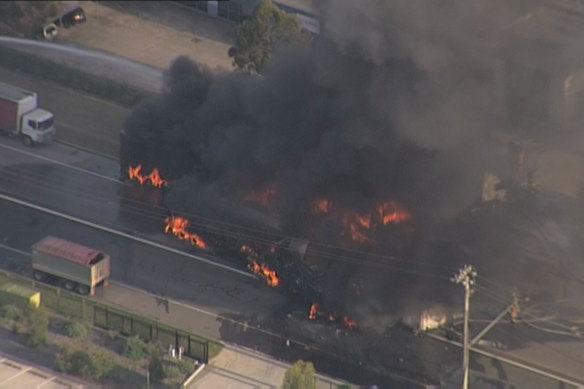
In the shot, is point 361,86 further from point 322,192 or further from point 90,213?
point 90,213

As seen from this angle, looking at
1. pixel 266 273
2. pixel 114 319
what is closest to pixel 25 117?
pixel 266 273

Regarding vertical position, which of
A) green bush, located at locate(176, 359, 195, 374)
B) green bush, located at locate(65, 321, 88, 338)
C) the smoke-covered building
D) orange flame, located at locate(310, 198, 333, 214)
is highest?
the smoke-covered building

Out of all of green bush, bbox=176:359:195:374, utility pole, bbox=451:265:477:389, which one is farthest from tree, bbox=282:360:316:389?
utility pole, bbox=451:265:477:389

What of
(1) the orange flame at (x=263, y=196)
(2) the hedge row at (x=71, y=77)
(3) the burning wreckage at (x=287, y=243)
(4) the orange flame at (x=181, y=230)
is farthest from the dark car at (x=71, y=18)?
(1) the orange flame at (x=263, y=196)

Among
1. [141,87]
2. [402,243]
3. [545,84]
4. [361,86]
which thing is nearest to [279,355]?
[402,243]

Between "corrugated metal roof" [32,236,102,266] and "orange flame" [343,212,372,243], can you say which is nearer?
"orange flame" [343,212,372,243]

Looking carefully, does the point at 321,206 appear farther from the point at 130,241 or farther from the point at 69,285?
the point at 69,285

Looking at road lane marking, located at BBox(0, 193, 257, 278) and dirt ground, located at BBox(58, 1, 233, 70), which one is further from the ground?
dirt ground, located at BBox(58, 1, 233, 70)

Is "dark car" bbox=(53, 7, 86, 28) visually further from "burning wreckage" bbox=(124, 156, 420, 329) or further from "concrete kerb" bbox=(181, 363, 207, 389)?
"concrete kerb" bbox=(181, 363, 207, 389)
